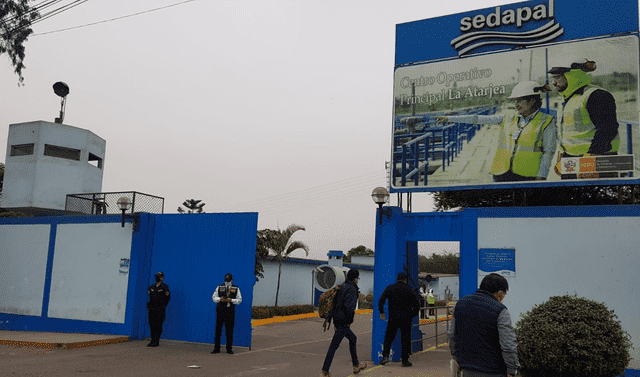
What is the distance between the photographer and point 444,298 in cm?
4825

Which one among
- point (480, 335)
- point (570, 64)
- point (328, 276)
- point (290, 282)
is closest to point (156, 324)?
point (328, 276)

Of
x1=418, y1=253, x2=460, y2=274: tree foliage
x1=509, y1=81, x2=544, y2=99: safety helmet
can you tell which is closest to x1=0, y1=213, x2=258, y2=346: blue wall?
x1=509, y1=81, x2=544, y2=99: safety helmet

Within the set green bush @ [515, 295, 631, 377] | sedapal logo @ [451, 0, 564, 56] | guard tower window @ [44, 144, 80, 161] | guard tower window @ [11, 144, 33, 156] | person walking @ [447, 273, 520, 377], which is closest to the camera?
person walking @ [447, 273, 520, 377]

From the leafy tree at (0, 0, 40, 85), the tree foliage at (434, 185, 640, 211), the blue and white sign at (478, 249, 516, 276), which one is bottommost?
the blue and white sign at (478, 249, 516, 276)

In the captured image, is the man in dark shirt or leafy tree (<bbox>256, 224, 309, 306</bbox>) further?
leafy tree (<bbox>256, 224, 309, 306</bbox>)

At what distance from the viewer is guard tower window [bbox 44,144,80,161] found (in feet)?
67.4

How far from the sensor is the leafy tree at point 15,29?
19641 mm

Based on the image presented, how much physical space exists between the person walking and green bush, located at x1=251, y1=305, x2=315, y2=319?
59.3 ft

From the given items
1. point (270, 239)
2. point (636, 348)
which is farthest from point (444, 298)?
point (636, 348)

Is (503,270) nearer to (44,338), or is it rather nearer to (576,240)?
(576,240)

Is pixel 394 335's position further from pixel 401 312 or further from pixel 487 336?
pixel 487 336

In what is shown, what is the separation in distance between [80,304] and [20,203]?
622 cm

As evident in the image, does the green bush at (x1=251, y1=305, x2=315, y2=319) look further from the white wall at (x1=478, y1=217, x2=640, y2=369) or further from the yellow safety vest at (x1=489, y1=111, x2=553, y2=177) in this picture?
the yellow safety vest at (x1=489, y1=111, x2=553, y2=177)

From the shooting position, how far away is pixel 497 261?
11.2m
